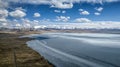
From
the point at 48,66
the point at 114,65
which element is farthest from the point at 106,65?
the point at 48,66

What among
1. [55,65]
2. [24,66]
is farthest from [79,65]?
[24,66]

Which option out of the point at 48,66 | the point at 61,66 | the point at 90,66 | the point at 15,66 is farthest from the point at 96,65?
the point at 15,66

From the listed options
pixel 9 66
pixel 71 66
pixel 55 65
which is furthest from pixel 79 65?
pixel 9 66

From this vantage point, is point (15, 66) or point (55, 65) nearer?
point (15, 66)

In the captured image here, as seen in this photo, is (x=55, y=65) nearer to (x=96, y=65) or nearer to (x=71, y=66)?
(x=71, y=66)

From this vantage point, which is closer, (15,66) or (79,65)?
(15,66)

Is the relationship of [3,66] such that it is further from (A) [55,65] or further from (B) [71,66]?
(B) [71,66]

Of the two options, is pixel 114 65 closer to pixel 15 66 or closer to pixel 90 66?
pixel 90 66
